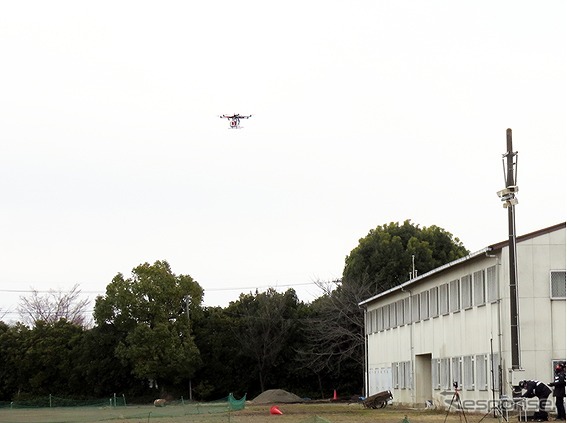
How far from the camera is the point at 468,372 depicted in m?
42.8

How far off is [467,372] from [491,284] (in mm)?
5306

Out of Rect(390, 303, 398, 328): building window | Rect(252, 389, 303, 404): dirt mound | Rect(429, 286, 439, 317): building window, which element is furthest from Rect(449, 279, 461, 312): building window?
Rect(252, 389, 303, 404): dirt mound

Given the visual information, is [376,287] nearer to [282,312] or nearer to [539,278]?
[282,312]

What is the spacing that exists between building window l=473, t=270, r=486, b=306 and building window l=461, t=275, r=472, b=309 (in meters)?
0.81

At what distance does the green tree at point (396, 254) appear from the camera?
3130 inches

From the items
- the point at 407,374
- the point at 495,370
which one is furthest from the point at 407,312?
the point at 495,370

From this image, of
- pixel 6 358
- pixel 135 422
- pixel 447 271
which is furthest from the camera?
pixel 6 358

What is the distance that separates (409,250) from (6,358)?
3162cm

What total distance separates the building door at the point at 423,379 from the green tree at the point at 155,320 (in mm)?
28118

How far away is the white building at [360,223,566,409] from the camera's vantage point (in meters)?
37.0

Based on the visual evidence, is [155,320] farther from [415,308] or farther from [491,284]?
[491,284]

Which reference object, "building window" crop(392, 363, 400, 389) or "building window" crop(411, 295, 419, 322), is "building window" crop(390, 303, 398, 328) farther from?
"building window" crop(411, 295, 419, 322)

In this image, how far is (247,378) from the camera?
268 ft

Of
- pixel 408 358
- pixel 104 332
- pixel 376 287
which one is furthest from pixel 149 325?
pixel 408 358
